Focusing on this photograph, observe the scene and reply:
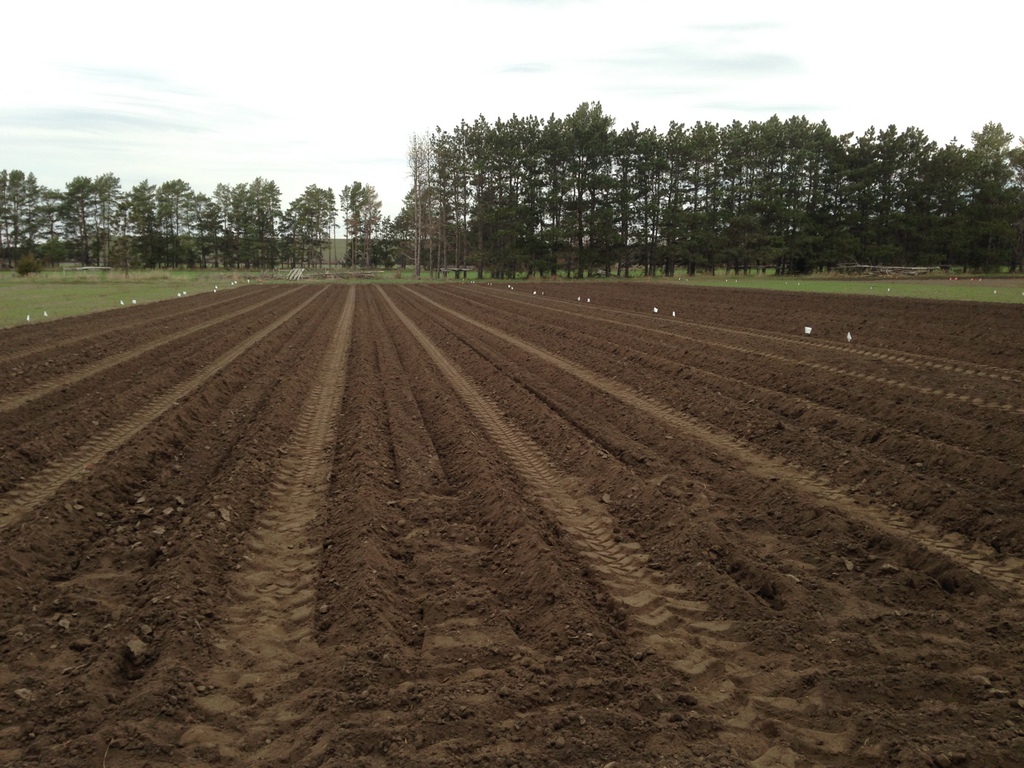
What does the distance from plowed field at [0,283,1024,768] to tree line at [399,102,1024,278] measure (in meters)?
57.8

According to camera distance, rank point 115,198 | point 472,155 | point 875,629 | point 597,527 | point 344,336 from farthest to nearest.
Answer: point 115,198 → point 472,155 → point 344,336 → point 597,527 → point 875,629

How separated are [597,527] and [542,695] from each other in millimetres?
2573

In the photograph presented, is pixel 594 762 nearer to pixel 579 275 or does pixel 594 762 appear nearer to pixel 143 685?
pixel 143 685

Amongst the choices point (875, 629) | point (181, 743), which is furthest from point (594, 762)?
point (875, 629)

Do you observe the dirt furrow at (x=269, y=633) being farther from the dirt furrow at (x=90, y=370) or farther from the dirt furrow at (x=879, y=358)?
the dirt furrow at (x=879, y=358)

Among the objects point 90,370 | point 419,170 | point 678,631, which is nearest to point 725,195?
point 419,170

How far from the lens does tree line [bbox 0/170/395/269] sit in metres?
91.4

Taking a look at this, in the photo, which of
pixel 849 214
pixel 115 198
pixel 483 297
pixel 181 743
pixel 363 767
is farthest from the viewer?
pixel 115 198

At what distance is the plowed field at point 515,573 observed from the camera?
3.35m

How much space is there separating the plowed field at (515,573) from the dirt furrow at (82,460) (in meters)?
0.05

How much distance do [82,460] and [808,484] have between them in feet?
28.0

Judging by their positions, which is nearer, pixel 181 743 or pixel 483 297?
pixel 181 743

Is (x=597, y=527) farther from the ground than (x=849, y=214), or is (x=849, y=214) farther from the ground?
(x=849, y=214)

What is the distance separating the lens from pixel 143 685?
365cm
